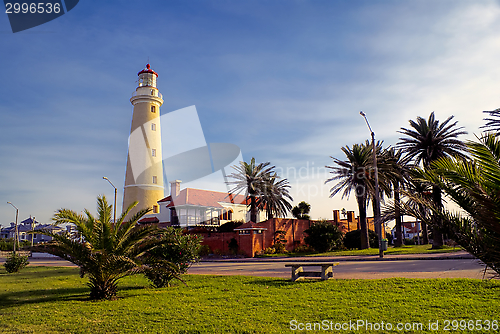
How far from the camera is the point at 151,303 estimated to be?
29.6ft

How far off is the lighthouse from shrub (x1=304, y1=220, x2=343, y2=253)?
22025mm

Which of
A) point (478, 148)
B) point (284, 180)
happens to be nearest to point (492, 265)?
point (478, 148)

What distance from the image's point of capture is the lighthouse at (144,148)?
45656 mm

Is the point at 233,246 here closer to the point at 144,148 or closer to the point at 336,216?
the point at 336,216

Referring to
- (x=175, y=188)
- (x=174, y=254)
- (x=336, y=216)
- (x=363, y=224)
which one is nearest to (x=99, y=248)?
(x=174, y=254)

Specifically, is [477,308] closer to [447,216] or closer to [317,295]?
[447,216]

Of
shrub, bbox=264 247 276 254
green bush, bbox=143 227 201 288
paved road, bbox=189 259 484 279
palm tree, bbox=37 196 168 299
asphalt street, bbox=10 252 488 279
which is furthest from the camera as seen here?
shrub, bbox=264 247 276 254

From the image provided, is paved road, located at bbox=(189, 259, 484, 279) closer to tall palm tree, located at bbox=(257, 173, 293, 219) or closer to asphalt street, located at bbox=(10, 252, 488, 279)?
asphalt street, located at bbox=(10, 252, 488, 279)

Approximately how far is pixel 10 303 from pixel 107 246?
2797mm

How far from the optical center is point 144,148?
4569 centimetres

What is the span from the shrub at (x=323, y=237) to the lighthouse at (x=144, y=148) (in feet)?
72.3

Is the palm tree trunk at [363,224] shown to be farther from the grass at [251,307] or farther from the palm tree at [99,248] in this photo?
the palm tree at [99,248]

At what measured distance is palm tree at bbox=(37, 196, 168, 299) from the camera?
9664 millimetres

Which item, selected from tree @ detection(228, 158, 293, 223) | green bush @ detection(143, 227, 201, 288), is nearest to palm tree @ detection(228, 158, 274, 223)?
tree @ detection(228, 158, 293, 223)
